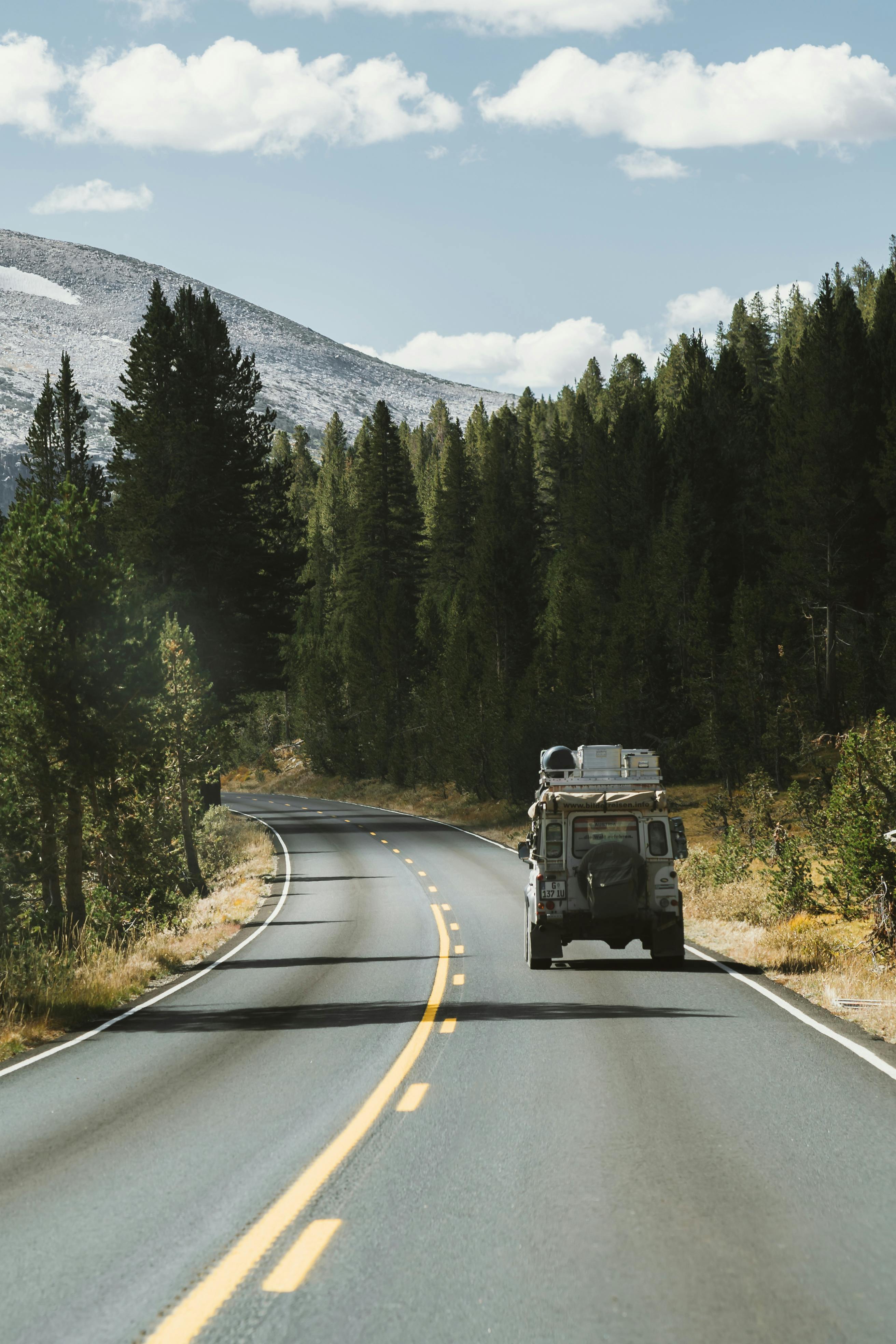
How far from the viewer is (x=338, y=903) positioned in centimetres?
2927

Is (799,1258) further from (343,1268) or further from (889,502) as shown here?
(889,502)

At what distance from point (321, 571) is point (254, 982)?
4148 inches

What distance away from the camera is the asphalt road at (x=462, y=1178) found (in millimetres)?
4953

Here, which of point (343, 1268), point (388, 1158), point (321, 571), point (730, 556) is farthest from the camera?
point (321, 571)

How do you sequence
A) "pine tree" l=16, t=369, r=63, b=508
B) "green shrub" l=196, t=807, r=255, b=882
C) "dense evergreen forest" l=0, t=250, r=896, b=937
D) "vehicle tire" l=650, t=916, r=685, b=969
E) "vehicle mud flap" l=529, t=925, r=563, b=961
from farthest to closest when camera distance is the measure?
"pine tree" l=16, t=369, r=63, b=508 < "green shrub" l=196, t=807, r=255, b=882 < "dense evergreen forest" l=0, t=250, r=896, b=937 < "vehicle mud flap" l=529, t=925, r=563, b=961 < "vehicle tire" l=650, t=916, r=685, b=969

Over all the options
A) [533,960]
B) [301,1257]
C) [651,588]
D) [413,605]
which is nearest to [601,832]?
[533,960]

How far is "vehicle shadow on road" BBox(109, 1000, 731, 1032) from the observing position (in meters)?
13.2

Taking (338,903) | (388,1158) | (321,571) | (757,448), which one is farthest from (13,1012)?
(321,571)

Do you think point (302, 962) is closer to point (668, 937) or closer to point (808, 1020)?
point (668, 937)

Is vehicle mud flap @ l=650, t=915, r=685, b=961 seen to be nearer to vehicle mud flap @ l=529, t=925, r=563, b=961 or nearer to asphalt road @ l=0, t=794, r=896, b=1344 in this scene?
vehicle mud flap @ l=529, t=925, r=563, b=961

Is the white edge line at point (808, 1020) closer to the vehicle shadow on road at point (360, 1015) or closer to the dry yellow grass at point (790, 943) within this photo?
the dry yellow grass at point (790, 943)

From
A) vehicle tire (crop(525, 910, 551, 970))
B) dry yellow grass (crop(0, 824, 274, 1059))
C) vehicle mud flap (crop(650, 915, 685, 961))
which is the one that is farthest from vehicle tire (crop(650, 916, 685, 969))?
dry yellow grass (crop(0, 824, 274, 1059))

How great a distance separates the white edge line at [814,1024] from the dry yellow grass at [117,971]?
8056 mm

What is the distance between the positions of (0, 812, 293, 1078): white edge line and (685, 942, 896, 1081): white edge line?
24.7 feet
